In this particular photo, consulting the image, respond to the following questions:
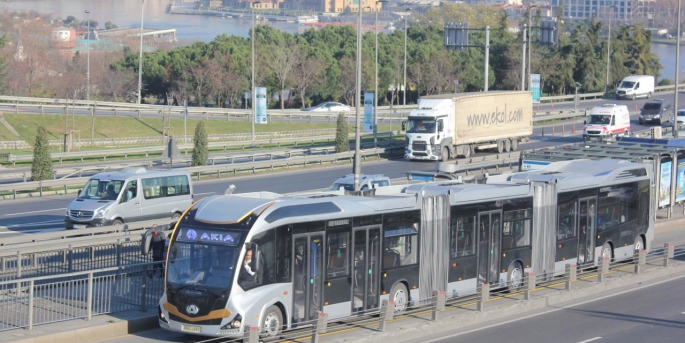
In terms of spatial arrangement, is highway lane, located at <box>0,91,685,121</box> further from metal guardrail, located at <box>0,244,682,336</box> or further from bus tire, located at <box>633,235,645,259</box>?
metal guardrail, located at <box>0,244,682,336</box>

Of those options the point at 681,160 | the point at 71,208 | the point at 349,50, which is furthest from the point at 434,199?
the point at 349,50

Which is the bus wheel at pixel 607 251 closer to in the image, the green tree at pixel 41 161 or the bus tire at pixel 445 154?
the green tree at pixel 41 161

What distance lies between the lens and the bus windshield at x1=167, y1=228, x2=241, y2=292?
14.7m

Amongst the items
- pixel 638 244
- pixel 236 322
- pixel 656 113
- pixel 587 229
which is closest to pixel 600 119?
pixel 656 113

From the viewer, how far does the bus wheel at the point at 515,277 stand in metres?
19.7

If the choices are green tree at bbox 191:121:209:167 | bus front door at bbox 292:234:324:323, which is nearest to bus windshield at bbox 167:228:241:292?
bus front door at bbox 292:234:324:323

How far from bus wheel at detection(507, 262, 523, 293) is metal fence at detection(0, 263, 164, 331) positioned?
769cm

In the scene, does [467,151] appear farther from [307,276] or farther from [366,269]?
[307,276]

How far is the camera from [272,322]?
14.9 metres

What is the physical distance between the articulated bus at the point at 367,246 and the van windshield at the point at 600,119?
31452 millimetres

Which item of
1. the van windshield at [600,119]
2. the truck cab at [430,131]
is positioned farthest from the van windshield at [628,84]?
the truck cab at [430,131]

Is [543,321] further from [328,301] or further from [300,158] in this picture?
[300,158]

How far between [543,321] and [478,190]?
10.2ft

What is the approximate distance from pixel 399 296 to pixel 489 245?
297 cm
